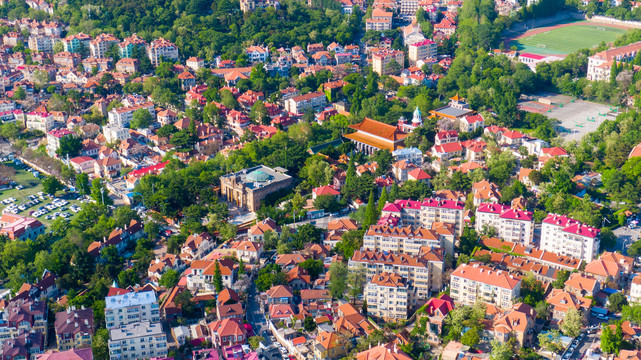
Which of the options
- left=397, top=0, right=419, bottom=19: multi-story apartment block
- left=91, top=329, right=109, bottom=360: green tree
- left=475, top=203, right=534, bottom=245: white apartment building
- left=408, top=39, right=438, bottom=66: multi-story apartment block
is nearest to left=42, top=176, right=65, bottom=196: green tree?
left=91, top=329, right=109, bottom=360: green tree

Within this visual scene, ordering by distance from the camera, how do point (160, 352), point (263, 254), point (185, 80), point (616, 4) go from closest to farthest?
1. point (160, 352)
2. point (263, 254)
3. point (185, 80)
4. point (616, 4)

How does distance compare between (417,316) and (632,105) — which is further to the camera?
(632,105)

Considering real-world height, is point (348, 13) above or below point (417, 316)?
above

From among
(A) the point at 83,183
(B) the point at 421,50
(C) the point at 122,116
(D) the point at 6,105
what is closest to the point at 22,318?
(A) the point at 83,183

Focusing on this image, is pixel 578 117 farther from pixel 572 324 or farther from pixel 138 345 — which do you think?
pixel 138 345

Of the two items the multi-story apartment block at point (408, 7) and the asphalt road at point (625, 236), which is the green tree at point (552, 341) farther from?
the multi-story apartment block at point (408, 7)

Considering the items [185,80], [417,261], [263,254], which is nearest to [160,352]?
[263,254]

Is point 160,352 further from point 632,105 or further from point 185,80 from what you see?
point 632,105

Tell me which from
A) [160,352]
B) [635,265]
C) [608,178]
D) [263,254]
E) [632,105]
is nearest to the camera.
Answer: [160,352]
